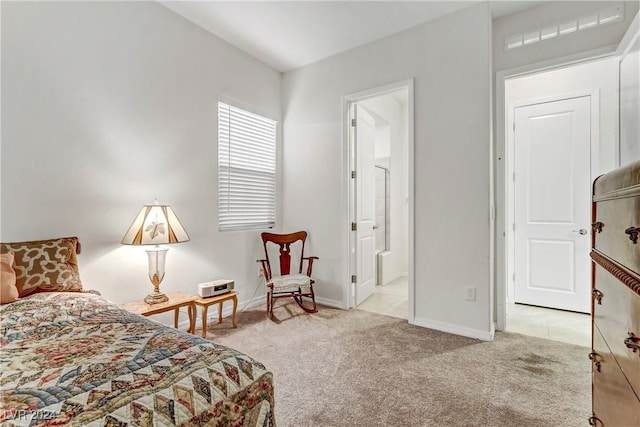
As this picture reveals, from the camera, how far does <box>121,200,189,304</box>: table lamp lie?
90.8 inches

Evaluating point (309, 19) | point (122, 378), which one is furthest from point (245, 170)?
point (122, 378)

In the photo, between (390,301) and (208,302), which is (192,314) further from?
(390,301)

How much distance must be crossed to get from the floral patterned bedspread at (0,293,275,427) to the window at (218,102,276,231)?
2138 mm

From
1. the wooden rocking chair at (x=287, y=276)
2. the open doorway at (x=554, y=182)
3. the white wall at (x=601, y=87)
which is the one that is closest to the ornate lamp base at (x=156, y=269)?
the wooden rocking chair at (x=287, y=276)

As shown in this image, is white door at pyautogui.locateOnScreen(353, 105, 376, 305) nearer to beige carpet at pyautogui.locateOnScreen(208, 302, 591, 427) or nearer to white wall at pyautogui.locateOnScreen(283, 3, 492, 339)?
white wall at pyautogui.locateOnScreen(283, 3, 492, 339)

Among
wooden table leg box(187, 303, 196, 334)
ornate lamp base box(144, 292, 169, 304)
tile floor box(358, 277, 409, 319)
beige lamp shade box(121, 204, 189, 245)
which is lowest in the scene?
tile floor box(358, 277, 409, 319)

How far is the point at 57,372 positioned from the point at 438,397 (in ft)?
6.08

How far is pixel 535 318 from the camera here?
10.6ft

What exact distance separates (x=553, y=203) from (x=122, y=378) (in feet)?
13.9

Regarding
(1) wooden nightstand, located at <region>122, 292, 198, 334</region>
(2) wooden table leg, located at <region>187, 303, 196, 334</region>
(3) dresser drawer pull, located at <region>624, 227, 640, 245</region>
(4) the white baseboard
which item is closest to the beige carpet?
(4) the white baseboard

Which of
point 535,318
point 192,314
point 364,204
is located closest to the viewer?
point 192,314

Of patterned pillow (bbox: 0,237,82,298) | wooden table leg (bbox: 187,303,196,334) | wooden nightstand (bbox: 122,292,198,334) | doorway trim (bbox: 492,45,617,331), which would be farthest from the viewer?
doorway trim (bbox: 492,45,617,331)

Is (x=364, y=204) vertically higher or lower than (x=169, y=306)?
higher

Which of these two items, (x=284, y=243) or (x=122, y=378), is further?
(x=284, y=243)
